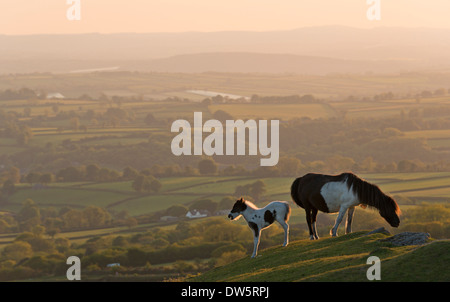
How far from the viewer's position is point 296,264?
23.9 m

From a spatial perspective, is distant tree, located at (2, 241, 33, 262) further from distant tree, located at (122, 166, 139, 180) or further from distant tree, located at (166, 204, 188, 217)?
distant tree, located at (122, 166, 139, 180)

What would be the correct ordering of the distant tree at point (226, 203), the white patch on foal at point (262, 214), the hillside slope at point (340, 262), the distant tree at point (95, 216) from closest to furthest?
the hillside slope at point (340, 262) < the white patch on foal at point (262, 214) < the distant tree at point (95, 216) < the distant tree at point (226, 203)

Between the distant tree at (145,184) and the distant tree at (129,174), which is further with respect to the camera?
the distant tree at (129,174)

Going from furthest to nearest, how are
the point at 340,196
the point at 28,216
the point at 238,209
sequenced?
the point at 28,216, the point at 238,209, the point at 340,196

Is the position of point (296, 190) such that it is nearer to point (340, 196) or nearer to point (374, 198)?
point (340, 196)

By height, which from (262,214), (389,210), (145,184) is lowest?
(145,184)

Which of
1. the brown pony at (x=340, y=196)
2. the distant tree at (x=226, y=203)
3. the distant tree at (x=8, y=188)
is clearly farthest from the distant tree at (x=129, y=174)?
the brown pony at (x=340, y=196)

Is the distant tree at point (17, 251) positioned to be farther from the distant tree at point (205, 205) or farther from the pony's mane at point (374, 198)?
the pony's mane at point (374, 198)

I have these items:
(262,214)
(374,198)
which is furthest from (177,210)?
(374,198)

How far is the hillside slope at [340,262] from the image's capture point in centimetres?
1950

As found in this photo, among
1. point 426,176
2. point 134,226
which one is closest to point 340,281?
point 134,226

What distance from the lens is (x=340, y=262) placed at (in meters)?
22.2

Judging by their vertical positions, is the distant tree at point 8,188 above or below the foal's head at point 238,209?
below
